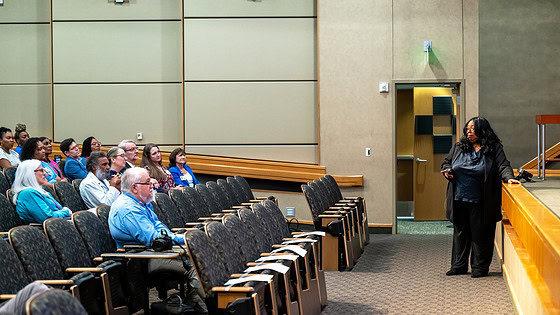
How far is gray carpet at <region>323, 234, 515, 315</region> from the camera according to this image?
4.80 meters

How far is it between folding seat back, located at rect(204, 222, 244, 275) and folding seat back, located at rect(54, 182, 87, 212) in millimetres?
1969

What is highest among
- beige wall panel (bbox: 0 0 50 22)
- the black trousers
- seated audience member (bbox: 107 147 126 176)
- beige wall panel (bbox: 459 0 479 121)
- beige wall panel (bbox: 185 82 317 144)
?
beige wall panel (bbox: 0 0 50 22)

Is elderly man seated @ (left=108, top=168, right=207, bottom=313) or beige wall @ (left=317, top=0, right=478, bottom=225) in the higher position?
beige wall @ (left=317, top=0, right=478, bottom=225)

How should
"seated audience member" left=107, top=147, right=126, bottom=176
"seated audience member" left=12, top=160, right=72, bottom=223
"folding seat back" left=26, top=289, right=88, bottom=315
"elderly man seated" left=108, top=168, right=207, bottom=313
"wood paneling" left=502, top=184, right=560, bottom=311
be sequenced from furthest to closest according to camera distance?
1. "seated audience member" left=107, top=147, right=126, bottom=176
2. "seated audience member" left=12, top=160, right=72, bottom=223
3. "elderly man seated" left=108, top=168, right=207, bottom=313
4. "wood paneling" left=502, top=184, right=560, bottom=311
5. "folding seat back" left=26, top=289, right=88, bottom=315

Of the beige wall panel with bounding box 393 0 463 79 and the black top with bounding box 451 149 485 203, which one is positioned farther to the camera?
the beige wall panel with bounding box 393 0 463 79

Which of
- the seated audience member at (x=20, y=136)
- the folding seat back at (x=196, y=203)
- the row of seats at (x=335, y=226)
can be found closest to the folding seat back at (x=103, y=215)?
the folding seat back at (x=196, y=203)

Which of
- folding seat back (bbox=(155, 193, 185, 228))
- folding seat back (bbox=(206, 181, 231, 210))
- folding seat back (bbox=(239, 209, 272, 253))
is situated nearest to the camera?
folding seat back (bbox=(239, 209, 272, 253))

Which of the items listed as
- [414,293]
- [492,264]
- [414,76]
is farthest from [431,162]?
[414,293]

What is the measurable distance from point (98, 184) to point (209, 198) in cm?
109

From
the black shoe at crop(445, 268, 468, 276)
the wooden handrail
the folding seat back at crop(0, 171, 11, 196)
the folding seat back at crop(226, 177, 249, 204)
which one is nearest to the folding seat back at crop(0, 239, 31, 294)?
the folding seat back at crop(0, 171, 11, 196)

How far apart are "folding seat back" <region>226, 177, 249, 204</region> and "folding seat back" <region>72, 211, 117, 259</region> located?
2912 millimetres

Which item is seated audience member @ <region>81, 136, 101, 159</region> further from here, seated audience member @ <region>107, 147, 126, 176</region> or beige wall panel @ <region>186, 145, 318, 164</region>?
beige wall panel @ <region>186, 145, 318, 164</region>

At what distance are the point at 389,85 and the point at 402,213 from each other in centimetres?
218

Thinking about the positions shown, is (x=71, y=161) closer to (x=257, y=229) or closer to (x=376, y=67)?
(x=257, y=229)
